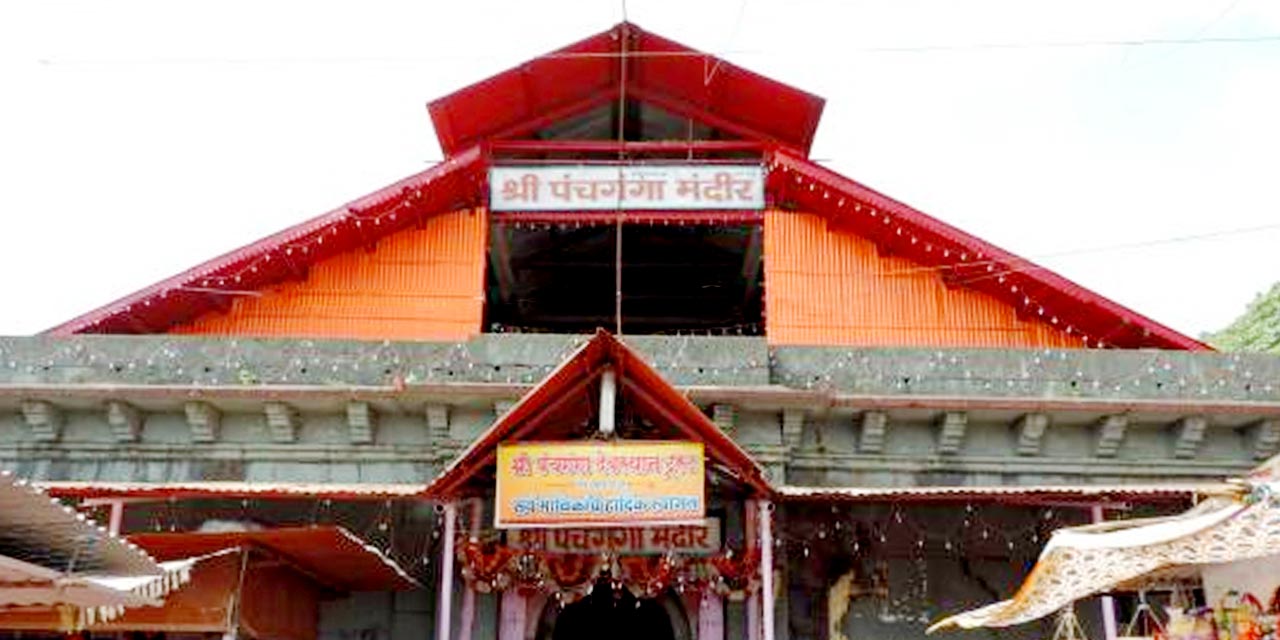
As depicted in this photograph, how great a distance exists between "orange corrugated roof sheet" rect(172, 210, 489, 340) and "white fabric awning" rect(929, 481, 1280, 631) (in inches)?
307

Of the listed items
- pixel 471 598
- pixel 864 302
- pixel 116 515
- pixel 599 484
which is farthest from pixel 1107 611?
pixel 116 515

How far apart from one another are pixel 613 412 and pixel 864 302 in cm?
479

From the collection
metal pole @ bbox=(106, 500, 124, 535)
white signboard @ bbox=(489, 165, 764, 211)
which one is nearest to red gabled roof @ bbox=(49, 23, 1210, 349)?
white signboard @ bbox=(489, 165, 764, 211)

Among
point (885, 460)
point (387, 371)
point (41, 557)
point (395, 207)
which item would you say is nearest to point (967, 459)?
point (885, 460)

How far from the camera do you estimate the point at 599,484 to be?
10.5 metres

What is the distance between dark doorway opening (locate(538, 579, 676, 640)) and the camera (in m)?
14.1

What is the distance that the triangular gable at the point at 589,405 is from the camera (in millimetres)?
10328

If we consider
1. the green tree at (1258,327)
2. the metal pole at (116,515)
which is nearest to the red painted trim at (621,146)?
the metal pole at (116,515)

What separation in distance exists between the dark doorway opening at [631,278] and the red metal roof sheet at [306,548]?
19.3ft

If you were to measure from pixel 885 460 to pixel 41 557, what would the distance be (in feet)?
27.6

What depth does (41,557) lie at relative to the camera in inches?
251

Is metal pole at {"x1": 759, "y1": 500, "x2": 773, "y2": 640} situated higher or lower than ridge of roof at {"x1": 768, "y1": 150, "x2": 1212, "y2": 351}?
lower

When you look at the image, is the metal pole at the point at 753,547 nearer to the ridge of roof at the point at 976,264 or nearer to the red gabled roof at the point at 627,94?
the ridge of roof at the point at 976,264

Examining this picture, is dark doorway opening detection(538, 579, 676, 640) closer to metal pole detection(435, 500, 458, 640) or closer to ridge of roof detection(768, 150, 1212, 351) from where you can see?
metal pole detection(435, 500, 458, 640)
